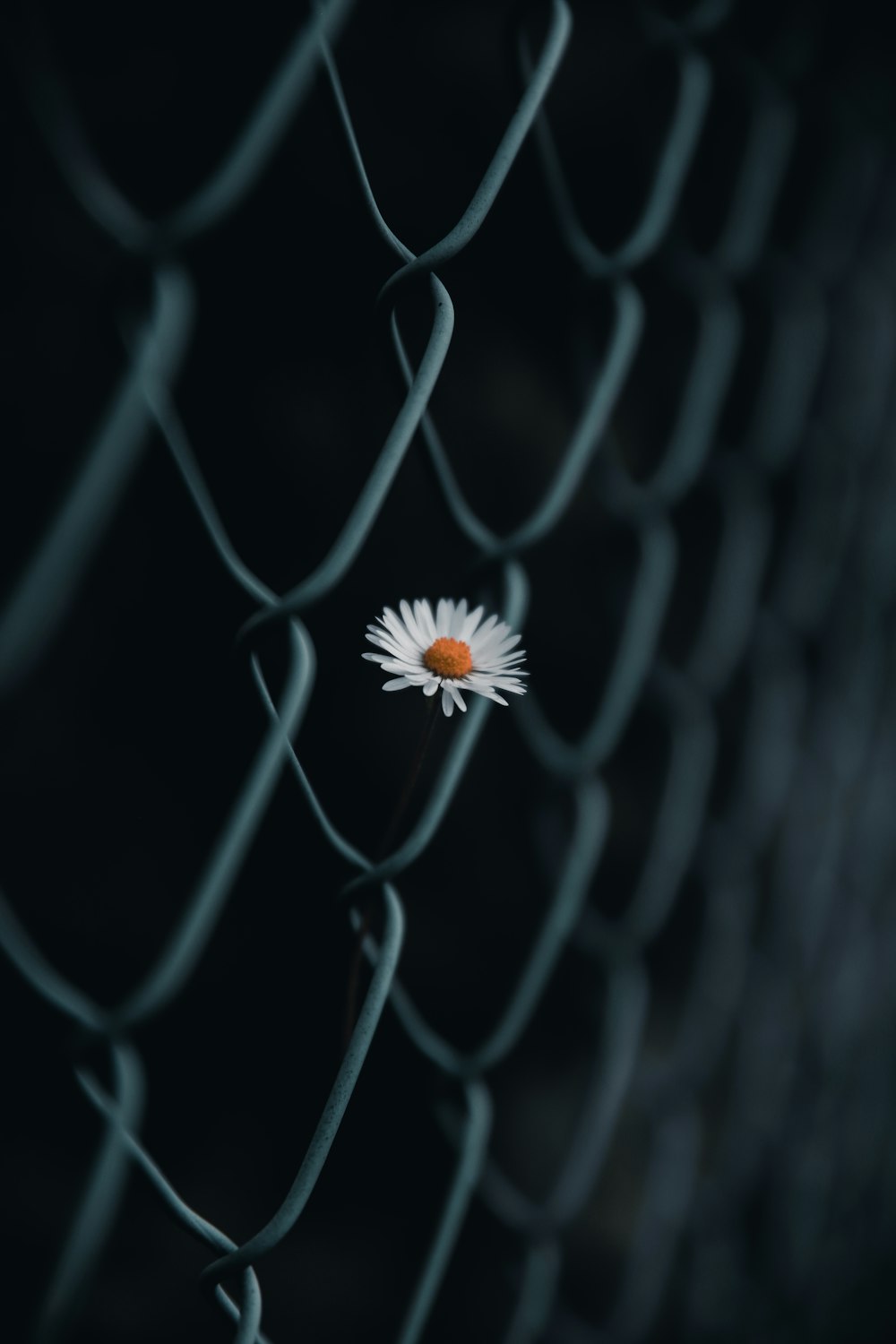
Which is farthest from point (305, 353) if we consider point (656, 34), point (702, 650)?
point (702, 650)

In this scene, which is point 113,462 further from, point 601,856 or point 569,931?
point 601,856

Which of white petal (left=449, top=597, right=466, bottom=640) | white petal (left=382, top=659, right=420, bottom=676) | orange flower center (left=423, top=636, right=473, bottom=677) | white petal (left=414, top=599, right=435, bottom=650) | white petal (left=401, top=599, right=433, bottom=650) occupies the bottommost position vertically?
white petal (left=382, top=659, right=420, bottom=676)

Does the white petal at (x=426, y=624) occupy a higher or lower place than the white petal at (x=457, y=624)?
lower

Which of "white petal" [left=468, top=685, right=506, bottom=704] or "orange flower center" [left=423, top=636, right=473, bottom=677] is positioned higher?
"orange flower center" [left=423, top=636, right=473, bottom=677]

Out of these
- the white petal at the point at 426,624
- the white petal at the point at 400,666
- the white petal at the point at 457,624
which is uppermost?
the white petal at the point at 457,624

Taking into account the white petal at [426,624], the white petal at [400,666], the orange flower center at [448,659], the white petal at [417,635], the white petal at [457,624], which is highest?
the white petal at [457,624]
